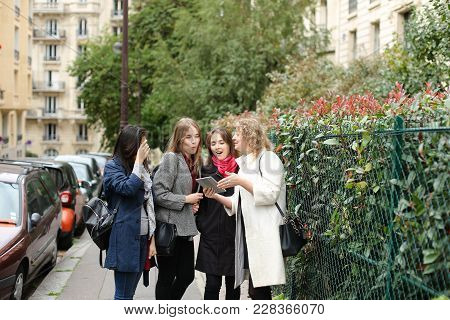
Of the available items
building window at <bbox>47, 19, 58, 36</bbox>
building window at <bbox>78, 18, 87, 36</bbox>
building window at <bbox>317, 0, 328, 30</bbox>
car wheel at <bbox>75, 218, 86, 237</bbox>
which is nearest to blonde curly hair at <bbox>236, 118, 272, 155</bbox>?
car wheel at <bbox>75, 218, 86, 237</bbox>

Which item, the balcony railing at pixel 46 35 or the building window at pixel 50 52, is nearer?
the balcony railing at pixel 46 35

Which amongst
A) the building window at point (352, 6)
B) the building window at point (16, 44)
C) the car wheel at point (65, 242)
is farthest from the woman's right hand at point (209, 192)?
the building window at point (16, 44)

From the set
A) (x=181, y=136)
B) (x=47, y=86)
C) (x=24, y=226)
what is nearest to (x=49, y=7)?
(x=24, y=226)

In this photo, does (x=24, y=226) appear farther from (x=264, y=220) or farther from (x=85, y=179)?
(x=85, y=179)

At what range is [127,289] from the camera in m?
6.07

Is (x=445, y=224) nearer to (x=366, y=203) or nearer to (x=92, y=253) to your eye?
(x=366, y=203)

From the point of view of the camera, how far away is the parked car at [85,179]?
733 inches

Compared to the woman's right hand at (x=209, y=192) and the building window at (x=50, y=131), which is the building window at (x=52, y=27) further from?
the building window at (x=50, y=131)

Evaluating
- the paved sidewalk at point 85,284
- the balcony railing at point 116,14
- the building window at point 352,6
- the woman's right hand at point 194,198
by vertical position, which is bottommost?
the paved sidewalk at point 85,284

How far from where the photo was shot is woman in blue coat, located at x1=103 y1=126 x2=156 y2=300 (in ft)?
19.5

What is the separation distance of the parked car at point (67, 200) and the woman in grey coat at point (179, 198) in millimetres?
7075

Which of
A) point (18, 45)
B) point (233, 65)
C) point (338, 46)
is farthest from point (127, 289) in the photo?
point (18, 45)

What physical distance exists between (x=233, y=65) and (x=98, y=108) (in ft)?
69.5
